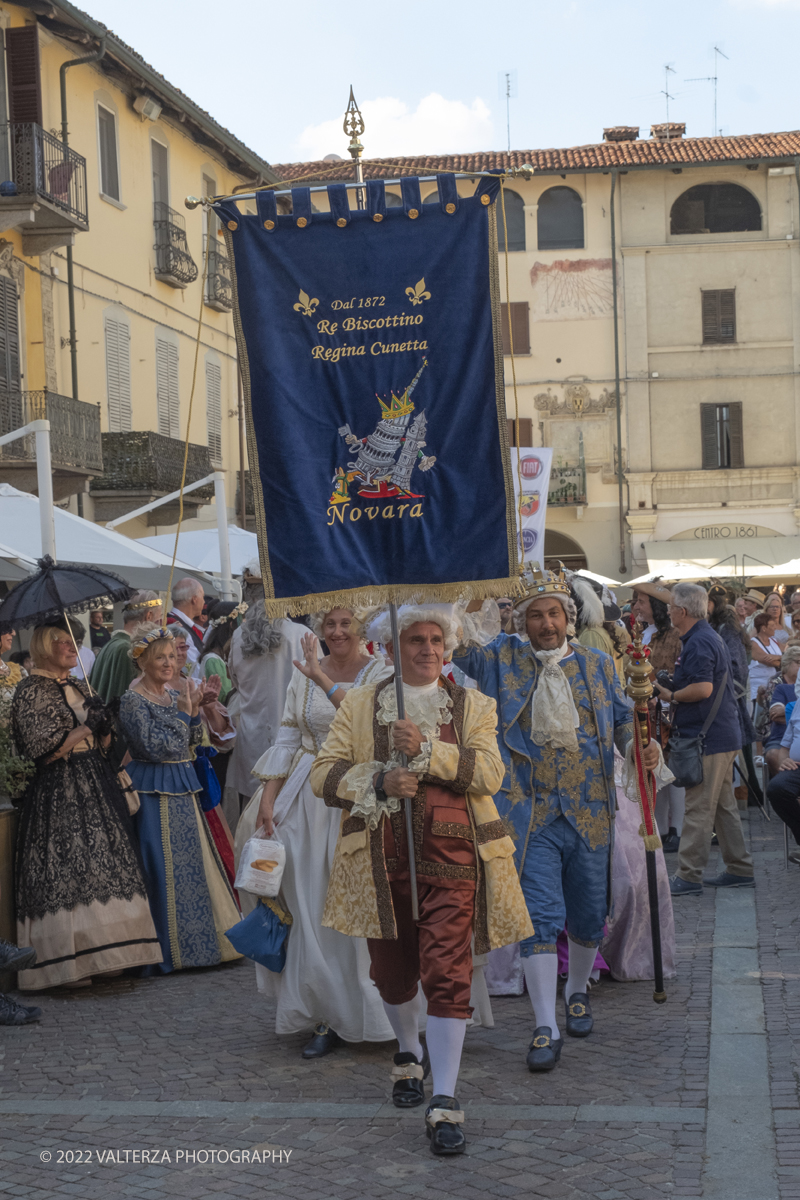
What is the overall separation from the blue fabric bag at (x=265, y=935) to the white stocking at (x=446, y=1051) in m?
1.34

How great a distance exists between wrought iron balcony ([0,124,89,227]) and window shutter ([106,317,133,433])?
2443 mm

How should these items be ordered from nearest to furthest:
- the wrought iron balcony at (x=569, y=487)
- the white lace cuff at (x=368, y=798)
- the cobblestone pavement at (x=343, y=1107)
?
the cobblestone pavement at (x=343, y=1107), the white lace cuff at (x=368, y=798), the wrought iron balcony at (x=569, y=487)

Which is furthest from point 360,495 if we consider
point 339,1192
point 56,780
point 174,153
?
point 174,153

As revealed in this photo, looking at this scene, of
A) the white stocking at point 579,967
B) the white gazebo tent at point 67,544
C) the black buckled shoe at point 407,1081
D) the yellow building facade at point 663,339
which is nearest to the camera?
the black buckled shoe at point 407,1081

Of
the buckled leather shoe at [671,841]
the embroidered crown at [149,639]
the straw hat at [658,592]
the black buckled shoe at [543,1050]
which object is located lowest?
the buckled leather shoe at [671,841]

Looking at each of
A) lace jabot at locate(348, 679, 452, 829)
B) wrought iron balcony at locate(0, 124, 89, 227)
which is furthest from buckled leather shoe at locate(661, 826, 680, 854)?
wrought iron balcony at locate(0, 124, 89, 227)

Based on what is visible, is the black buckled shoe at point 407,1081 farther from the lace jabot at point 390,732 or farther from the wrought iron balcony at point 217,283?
the wrought iron balcony at point 217,283

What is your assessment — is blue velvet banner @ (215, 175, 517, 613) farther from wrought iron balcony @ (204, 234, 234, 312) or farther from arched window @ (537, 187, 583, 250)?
arched window @ (537, 187, 583, 250)

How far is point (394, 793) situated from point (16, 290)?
18.1 metres

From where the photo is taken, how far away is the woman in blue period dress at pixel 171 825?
286 inches

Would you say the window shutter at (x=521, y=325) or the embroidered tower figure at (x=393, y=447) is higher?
the window shutter at (x=521, y=325)

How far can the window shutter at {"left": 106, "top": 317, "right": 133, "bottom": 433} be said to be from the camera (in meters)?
24.0

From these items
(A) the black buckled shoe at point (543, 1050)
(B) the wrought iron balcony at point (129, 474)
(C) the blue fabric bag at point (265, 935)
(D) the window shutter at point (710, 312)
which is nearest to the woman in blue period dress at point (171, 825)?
(C) the blue fabric bag at point (265, 935)

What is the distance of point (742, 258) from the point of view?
36719mm
